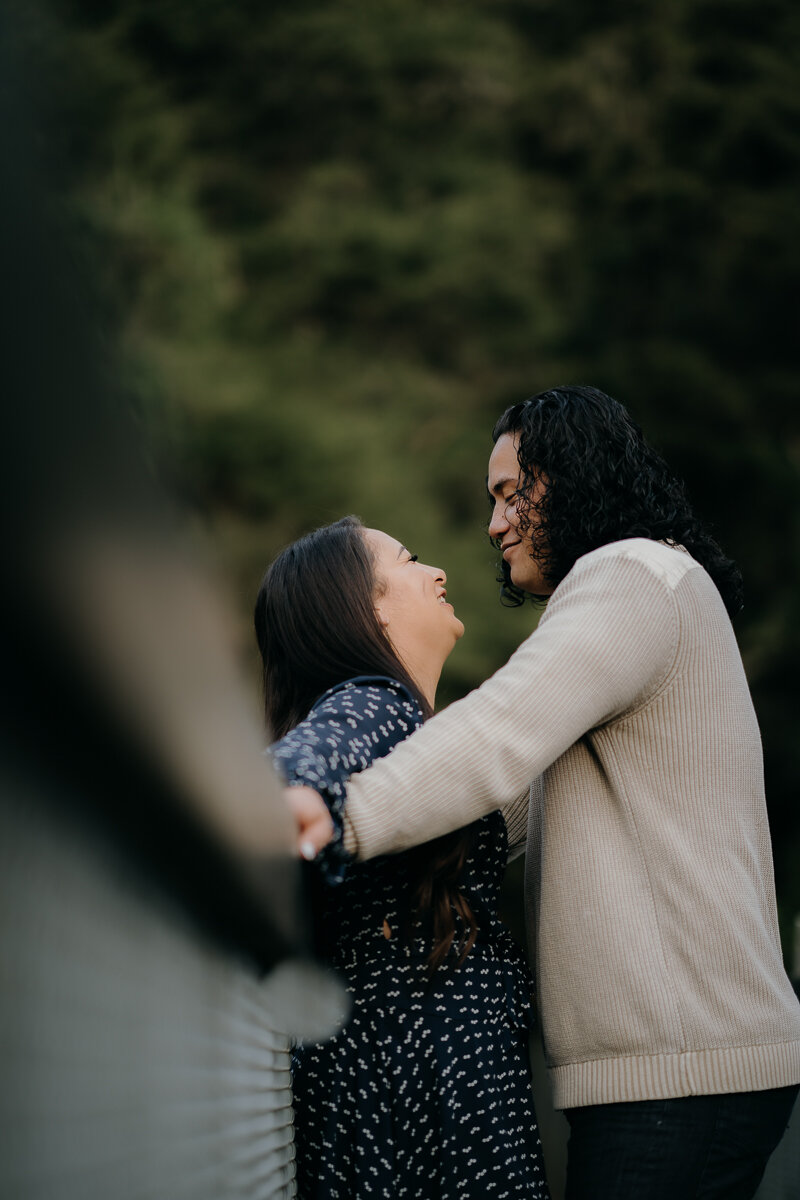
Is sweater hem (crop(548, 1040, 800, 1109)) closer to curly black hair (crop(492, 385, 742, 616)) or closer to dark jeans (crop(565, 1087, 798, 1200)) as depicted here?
dark jeans (crop(565, 1087, 798, 1200))

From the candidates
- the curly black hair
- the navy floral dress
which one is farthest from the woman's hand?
the curly black hair

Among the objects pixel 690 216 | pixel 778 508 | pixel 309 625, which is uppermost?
pixel 690 216

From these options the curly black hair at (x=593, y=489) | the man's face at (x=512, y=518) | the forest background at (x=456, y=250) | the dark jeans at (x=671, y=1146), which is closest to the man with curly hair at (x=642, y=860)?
the dark jeans at (x=671, y=1146)

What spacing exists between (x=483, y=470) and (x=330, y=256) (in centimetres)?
184

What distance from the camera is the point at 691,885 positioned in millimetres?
1154

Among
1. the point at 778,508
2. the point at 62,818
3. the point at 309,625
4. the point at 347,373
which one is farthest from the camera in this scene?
the point at 347,373

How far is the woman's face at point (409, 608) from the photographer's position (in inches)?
56.0

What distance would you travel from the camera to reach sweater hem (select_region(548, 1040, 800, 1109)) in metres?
1.12

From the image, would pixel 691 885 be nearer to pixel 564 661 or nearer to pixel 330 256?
pixel 564 661

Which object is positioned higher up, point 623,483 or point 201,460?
point 201,460

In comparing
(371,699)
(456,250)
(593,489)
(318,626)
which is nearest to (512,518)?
(593,489)

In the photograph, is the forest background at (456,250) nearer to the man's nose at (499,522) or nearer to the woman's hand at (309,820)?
the man's nose at (499,522)

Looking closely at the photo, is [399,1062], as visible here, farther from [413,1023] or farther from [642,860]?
[642,860]

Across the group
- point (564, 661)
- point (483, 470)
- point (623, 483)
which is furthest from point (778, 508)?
point (564, 661)
